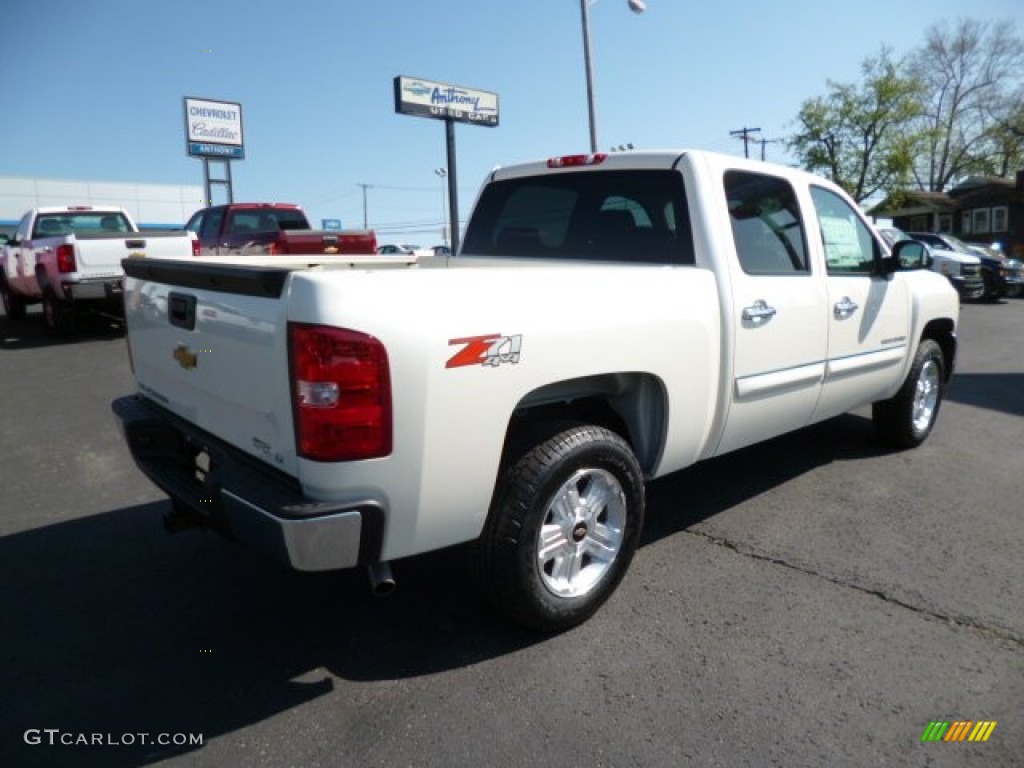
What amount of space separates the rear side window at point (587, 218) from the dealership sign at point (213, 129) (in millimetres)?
31524

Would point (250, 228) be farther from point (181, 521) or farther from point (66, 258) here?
point (181, 521)

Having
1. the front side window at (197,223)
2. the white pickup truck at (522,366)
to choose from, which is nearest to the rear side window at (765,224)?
the white pickup truck at (522,366)

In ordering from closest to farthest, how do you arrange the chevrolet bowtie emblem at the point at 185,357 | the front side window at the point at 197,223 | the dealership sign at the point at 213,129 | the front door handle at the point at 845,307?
the chevrolet bowtie emblem at the point at 185,357
the front door handle at the point at 845,307
the front side window at the point at 197,223
the dealership sign at the point at 213,129

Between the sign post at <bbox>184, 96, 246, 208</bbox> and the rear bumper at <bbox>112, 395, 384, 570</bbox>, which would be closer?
the rear bumper at <bbox>112, 395, 384, 570</bbox>

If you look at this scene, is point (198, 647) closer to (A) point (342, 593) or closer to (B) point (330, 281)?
(A) point (342, 593)

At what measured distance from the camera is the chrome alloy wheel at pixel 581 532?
9.23 ft

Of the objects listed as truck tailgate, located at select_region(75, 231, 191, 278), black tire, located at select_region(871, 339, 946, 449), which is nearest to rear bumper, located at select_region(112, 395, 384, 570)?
black tire, located at select_region(871, 339, 946, 449)

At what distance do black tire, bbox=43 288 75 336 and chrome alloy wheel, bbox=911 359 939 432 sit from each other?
1036 cm

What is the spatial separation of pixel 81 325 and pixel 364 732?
11.6 metres

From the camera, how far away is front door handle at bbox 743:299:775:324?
3414mm

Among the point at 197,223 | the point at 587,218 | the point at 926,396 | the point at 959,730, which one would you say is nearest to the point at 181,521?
the point at 587,218

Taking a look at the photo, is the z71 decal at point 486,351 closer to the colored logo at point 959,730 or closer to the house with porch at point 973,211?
the colored logo at point 959,730

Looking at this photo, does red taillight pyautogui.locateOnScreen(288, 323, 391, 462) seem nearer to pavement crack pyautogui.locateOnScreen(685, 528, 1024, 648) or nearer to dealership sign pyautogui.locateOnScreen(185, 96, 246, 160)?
pavement crack pyautogui.locateOnScreen(685, 528, 1024, 648)

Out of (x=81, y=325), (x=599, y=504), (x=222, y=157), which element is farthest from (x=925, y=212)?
(x=599, y=504)
